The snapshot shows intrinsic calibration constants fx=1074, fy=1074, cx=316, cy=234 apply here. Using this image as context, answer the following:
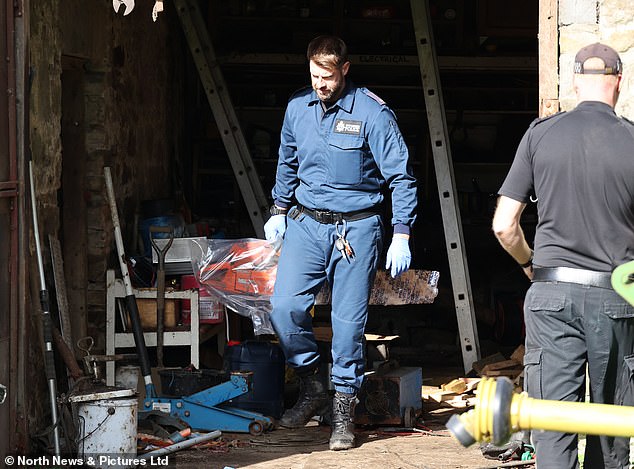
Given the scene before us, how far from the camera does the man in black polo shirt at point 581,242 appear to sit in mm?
3561

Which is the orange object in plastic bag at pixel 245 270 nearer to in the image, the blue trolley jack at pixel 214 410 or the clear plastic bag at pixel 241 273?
the clear plastic bag at pixel 241 273

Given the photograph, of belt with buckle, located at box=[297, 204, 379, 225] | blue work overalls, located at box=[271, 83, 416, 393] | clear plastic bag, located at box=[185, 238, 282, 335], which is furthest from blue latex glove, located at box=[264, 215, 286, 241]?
belt with buckle, located at box=[297, 204, 379, 225]

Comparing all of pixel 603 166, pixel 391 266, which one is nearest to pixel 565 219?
pixel 603 166

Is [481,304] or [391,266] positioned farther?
[481,304]

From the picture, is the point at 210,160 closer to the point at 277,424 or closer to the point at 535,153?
the point at 277,424

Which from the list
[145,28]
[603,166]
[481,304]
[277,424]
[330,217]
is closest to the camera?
[603,166]

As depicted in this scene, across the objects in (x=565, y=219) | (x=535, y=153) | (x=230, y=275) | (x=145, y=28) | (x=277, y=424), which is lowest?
(x=277, y=424)

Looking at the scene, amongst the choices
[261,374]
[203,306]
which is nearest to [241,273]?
[203,306]

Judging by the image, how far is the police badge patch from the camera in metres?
5.41

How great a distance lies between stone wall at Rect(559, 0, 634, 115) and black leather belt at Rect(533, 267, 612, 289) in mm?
1037

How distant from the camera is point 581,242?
3592 millimetres

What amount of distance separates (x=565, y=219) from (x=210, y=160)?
21.2ft

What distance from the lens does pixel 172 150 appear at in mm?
8461

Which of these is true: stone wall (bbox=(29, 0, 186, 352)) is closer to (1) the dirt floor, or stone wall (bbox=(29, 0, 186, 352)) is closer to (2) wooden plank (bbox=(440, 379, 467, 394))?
(1) the dirt floor
